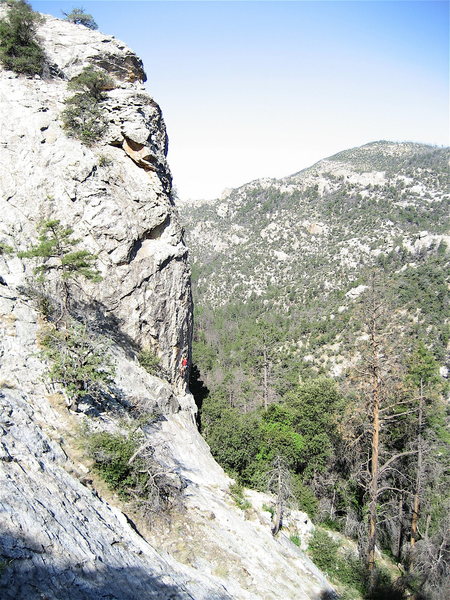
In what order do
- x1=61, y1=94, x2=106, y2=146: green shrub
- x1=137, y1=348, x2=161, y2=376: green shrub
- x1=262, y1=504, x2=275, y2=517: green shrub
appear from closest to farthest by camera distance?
1. x1=262, y1=504, x2=275, y2=517: green shrub
2. x1=137, y1=348, x2=161, y2=376: green shrub
3. x1=61, y1=94, x2=106, y2=146: green shrub

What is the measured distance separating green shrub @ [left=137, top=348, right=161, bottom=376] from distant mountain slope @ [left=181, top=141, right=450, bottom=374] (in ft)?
123

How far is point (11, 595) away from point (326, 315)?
61.3 m

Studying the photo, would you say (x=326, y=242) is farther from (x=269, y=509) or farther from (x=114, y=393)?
(x=114, y=393)

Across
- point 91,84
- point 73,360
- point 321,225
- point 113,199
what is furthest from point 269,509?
point 321,225

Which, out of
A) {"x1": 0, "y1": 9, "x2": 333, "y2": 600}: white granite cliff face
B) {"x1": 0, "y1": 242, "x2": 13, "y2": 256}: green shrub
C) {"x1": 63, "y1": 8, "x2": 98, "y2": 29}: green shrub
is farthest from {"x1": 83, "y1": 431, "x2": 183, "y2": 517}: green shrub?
{"x1": 63, "y1": 8, "x2": 98, "y2": 29}: green shrub

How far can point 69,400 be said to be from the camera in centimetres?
1183

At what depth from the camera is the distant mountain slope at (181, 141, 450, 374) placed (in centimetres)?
6156

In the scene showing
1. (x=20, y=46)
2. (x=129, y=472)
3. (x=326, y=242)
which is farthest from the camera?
(x=326, y=242)

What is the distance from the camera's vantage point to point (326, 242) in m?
84.1

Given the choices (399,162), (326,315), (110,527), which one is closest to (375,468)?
(110,527)

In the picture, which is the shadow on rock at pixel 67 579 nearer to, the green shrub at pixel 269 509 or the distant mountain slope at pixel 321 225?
the green shrub at pixel 269 509

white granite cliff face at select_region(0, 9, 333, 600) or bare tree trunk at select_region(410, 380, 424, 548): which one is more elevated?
white granite cliff face at select_region(0, 9, 333, 600)

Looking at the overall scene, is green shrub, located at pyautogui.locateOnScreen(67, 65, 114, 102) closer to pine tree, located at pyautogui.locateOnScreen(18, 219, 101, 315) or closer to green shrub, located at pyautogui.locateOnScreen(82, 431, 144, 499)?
pine tree, located at pyautogui.locateOnScreen(18, 219, 101, 315)

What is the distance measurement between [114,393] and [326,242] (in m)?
76.0
